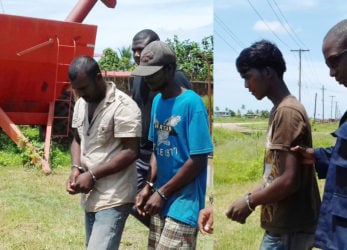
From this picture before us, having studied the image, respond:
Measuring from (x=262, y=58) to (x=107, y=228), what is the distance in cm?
110

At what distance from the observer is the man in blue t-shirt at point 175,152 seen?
8.36 ft

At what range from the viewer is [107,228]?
9.17 ft

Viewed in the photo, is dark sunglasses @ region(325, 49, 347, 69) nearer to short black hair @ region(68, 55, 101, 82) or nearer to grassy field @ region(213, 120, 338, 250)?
grassy field @ region(213, 120, 338, 250)

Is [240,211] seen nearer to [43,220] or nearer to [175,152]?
[175,152]

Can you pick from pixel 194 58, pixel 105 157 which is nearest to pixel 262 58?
pixel 105 157

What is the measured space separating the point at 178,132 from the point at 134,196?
1.63 ft

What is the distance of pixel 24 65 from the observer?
10.1m

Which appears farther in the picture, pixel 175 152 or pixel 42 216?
pixel 42 216

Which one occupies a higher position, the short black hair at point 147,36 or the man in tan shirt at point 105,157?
the short black hair at point 147,36

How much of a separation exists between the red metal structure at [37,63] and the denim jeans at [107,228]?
6.55 metres

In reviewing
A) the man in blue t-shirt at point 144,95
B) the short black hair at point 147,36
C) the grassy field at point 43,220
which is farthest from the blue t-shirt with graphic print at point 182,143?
the grassy field at point 43,220

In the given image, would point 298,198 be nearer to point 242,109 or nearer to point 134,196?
point 242,109

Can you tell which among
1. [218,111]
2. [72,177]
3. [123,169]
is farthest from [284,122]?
[72,177]

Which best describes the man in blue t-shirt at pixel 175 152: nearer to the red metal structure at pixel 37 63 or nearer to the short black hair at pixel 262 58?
the short black hair at pixel 262 58
